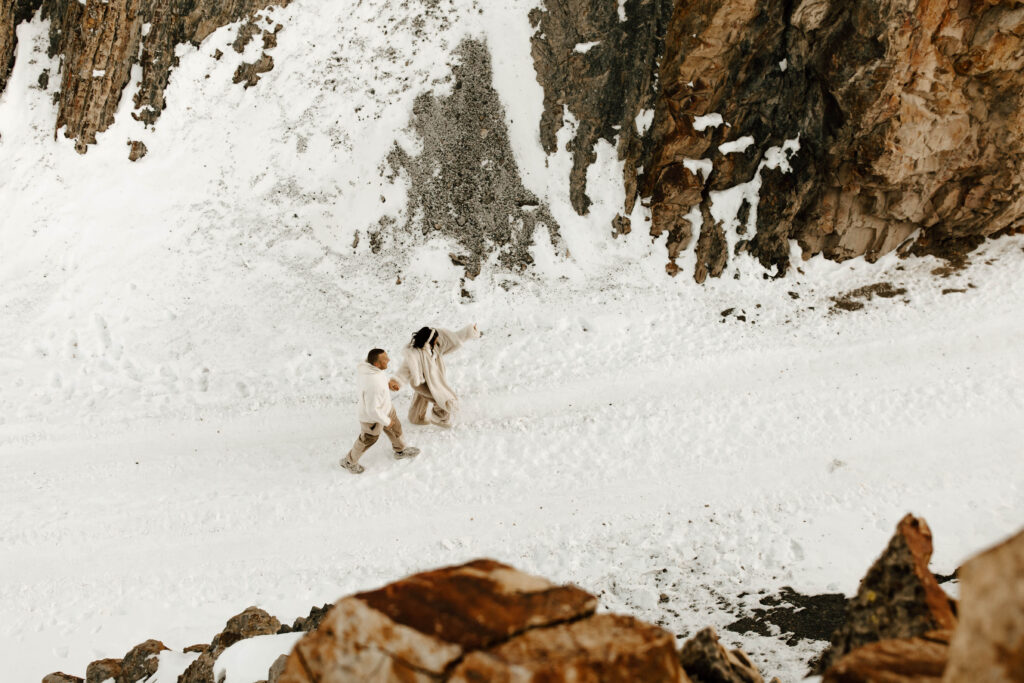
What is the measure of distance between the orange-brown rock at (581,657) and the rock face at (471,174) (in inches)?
421

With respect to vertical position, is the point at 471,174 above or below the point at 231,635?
above

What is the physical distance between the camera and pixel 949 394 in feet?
33.3

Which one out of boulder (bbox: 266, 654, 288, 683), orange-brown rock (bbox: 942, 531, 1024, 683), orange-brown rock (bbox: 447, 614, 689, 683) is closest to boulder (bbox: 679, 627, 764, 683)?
orange-brown rock (bbox: 447, 614, 689, 683)

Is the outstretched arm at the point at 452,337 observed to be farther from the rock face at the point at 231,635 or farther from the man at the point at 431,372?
the rock face at the point at 231,635

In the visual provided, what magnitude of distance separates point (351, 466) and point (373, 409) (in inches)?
46.2

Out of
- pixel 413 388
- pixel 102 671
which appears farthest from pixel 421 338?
pixel 102 671

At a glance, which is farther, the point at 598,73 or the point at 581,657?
the point at 598,73

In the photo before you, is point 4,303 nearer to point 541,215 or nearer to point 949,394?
point 541,215

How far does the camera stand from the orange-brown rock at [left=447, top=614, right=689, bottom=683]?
11.0 feet

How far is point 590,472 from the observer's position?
31.4 ft

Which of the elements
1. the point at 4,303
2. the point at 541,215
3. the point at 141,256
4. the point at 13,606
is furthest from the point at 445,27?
the point at 13,606

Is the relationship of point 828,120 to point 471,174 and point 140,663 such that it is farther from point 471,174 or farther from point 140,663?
point 140,663

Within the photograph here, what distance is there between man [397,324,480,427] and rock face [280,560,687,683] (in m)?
6.36

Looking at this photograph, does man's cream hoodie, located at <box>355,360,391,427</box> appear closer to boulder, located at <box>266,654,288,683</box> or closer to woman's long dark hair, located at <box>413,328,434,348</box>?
woman's long dark hair, located at <box>413,328,434,348</box>
